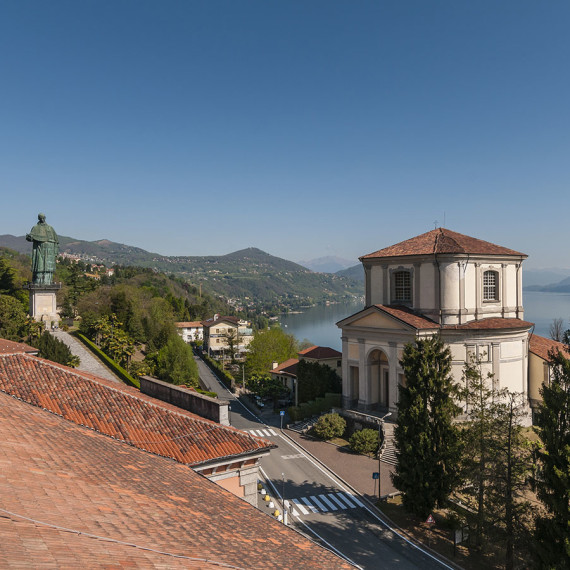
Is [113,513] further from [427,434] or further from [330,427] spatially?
[330,427]

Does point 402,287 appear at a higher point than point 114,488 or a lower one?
higher

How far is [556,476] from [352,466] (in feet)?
64.3

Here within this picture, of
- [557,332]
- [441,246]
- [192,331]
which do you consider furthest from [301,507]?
[192,331]

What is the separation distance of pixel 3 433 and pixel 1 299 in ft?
172

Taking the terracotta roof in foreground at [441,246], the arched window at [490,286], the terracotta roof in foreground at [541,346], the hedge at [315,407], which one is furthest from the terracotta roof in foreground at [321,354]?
the terracotta roof in foreground at [541,346]

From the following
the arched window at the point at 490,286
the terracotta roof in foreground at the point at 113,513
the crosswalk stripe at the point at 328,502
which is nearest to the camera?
the terracotta roof in foreground at the point at 113,513

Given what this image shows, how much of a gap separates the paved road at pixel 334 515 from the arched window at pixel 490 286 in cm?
1972

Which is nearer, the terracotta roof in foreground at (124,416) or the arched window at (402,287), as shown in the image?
the terracotta roof in foreground at (124,416)

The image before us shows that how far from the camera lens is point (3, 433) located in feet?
33.6

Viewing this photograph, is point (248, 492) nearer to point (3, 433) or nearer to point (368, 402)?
point (3, 433)

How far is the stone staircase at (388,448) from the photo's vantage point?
110 ft

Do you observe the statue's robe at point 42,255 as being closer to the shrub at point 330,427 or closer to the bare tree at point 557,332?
the shrub at point 330,427

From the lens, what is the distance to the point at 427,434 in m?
24.0

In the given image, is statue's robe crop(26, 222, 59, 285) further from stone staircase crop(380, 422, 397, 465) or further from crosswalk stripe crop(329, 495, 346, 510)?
crosswalk stripe crop(329, 495, 346, 510)
